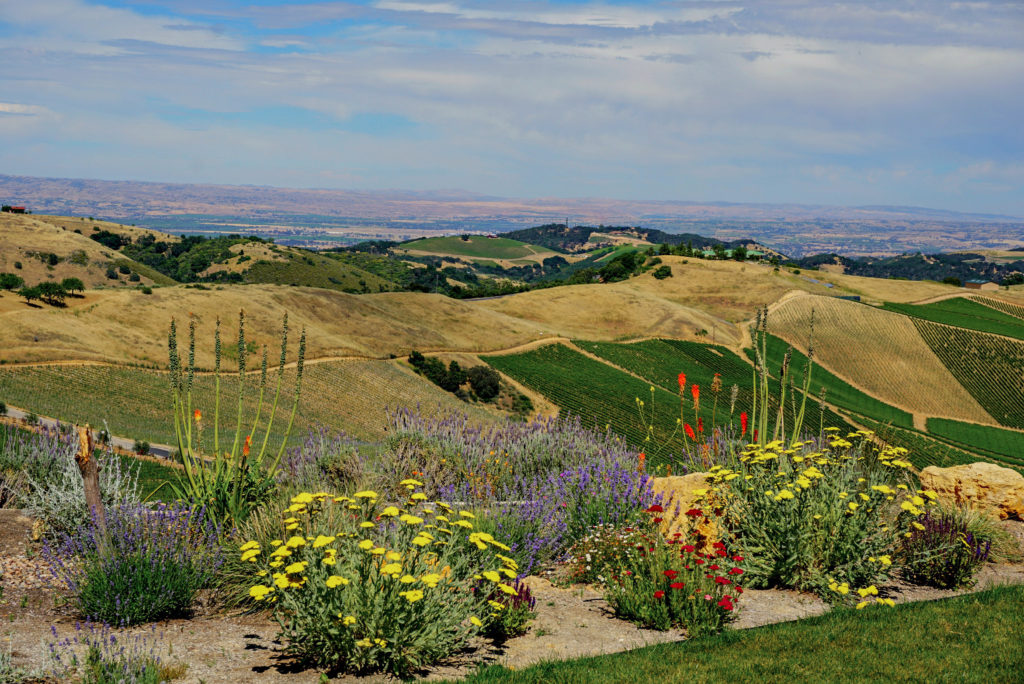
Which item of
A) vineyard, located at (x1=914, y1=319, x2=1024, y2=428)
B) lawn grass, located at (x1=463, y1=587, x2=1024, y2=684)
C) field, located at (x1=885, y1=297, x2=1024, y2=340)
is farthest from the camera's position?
field, located at (x1=885, y1=297, x2=1024, y2=340)

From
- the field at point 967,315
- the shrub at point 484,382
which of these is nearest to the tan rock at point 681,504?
the shrub at point 484,382

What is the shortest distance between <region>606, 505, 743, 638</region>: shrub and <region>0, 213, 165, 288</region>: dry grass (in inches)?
5013

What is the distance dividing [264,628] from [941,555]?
8824mm

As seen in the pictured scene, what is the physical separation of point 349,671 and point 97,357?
49377mm

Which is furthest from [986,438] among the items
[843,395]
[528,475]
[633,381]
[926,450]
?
[528,475]

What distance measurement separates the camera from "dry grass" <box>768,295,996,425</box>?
3575 inches

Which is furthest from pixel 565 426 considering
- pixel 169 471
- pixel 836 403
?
pixel 836 403

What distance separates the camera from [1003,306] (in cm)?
12156

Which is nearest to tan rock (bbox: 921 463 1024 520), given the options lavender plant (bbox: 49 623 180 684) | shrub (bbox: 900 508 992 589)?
shrub (bbox: 900 508 992 589)

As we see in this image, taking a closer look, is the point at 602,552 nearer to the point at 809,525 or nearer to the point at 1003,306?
the point at 809,525

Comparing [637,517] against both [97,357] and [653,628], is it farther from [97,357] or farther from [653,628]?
[97,357]

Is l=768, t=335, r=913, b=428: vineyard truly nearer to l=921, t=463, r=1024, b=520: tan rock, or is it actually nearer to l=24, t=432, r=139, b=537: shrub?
l=921, t=463, r=1024, b=520: tan rock

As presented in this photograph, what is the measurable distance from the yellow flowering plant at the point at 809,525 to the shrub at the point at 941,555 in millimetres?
227

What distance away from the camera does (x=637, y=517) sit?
37.6 feet
